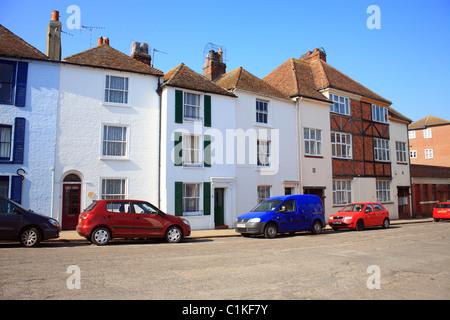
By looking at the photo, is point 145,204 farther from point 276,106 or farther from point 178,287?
point 276,106

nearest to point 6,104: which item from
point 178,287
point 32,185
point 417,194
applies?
point 32,185

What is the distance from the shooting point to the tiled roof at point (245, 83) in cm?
2144

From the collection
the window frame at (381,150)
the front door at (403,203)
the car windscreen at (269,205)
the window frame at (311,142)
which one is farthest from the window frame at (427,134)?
the car windscreen at (269,205)

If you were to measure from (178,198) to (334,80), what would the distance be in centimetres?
1619

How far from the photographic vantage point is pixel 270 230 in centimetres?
1477

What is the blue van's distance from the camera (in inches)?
577

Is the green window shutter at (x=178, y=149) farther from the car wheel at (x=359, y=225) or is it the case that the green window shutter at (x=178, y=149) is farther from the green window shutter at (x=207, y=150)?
the car wheel at (x=359, y=225)

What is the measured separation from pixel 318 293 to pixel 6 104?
15.7 meters

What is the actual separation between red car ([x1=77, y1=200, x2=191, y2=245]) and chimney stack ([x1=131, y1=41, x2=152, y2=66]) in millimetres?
11040

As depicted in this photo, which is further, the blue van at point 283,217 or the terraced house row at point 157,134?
the terraced house row at point 157,134

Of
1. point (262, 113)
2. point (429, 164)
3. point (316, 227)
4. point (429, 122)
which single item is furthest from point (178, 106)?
point (429, 122)

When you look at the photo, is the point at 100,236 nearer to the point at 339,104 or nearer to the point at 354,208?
the point at 354,208

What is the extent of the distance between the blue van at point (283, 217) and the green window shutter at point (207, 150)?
443 cm
